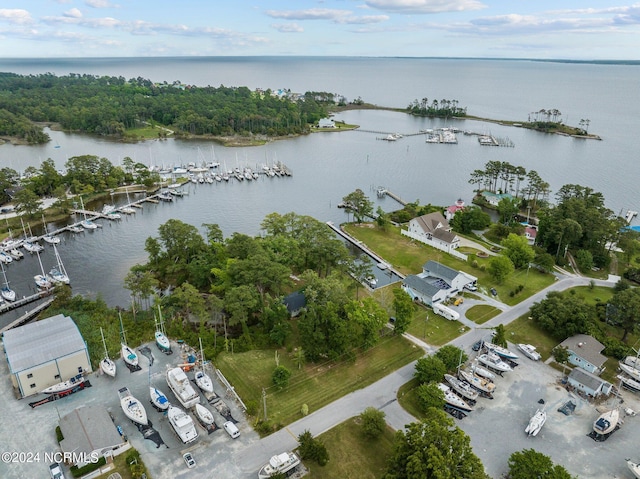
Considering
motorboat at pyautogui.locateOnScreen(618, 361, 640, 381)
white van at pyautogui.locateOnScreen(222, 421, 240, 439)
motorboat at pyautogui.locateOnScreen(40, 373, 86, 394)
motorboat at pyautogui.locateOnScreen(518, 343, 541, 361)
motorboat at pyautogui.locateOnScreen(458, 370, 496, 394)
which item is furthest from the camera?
motorboat at pyautogui.locateOnScreen(518, 343, 541, 361)

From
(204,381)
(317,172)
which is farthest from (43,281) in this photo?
(317,172)

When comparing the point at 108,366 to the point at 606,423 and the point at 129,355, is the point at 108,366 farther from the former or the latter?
the point at 606,423

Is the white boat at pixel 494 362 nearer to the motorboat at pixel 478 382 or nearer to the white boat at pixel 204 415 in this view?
the motorboat at pixel 478 382

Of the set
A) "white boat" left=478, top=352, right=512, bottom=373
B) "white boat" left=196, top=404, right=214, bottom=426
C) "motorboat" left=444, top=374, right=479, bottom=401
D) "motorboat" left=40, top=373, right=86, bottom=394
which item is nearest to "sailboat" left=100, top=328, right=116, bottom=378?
"motorboat" left=40, top=373, right=86, bottom=394

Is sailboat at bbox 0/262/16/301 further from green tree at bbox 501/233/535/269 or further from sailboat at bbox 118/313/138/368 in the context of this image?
green tree at bbox 501/233/535/269

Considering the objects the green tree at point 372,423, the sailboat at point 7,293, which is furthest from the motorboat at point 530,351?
the sailboat at point 7,293
